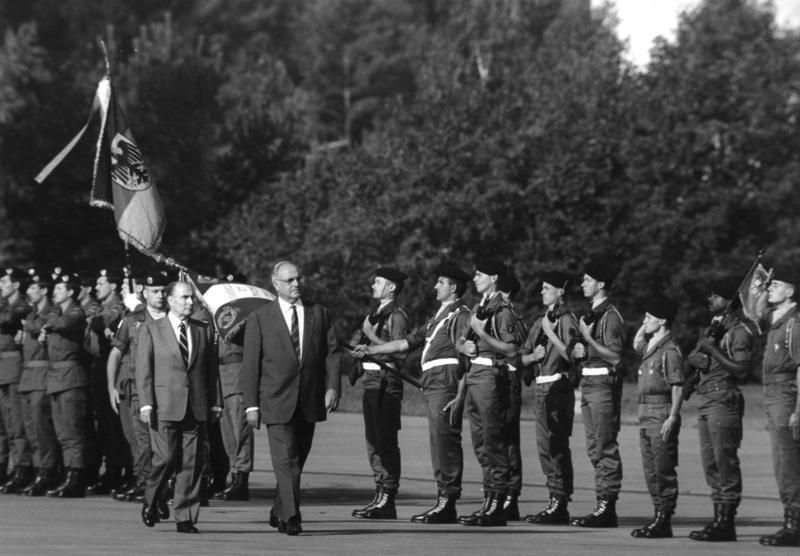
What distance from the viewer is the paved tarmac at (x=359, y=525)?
14039 millimetres

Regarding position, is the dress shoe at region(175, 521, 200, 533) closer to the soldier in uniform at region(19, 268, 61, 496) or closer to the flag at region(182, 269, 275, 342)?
the flag at region(182, 269, 275, 342)

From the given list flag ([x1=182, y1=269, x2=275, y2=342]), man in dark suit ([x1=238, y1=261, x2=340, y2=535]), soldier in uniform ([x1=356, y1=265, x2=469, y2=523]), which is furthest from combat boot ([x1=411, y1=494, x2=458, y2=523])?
flag ([x1=182, y1=269, x2=275, y2=342])

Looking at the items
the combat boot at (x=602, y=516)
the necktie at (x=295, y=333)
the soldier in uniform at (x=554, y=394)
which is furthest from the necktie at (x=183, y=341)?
the combat boot at (x=602, y=516)

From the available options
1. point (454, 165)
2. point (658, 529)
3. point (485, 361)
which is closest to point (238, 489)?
point (485, 361)

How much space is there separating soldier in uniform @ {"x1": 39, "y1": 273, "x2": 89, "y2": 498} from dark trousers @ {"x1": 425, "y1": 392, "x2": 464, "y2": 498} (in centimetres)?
426

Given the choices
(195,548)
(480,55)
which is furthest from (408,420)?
(480,55)

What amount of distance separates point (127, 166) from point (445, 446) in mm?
6260

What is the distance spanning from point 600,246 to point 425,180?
4951 millimetres

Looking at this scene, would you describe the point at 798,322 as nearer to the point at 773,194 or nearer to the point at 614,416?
the point at 614,416

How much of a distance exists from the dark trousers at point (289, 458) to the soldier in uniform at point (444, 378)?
1683 mm

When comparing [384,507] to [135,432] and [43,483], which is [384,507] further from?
[43,483]

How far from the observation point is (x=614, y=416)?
1684 centimetres

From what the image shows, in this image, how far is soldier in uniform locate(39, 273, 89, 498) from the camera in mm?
19453

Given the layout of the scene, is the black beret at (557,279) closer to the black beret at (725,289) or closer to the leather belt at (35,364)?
the black beret at (725,289)
